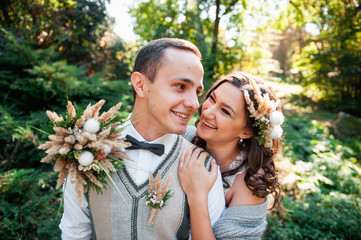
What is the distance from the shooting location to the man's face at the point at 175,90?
1.64 metres

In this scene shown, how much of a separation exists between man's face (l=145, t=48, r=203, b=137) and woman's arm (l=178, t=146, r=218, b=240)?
0.95 ft

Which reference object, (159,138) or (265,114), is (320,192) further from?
(159,138)

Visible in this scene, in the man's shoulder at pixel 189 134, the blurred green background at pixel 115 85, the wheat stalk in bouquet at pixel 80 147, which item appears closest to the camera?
the wheat stalk in bouquet at pixel 80 147

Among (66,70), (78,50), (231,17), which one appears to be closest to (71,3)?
(78,50)

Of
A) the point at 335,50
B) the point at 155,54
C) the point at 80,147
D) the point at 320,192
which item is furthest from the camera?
the point at 335,50

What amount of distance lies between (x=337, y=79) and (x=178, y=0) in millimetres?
7720

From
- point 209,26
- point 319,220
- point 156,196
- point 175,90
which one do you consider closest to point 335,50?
point 209,26

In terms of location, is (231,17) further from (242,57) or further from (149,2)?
(149,2)

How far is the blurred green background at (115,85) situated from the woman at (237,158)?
0.45 metres

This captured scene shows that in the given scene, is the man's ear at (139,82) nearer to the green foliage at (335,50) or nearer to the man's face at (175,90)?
the man's face at (175,90)

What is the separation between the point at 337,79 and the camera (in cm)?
934

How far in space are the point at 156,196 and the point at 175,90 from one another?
28.2 inches

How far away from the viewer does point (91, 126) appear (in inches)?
48.1

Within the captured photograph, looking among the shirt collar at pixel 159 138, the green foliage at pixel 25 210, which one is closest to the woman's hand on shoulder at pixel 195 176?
the shirt collar at pixel 159 138
